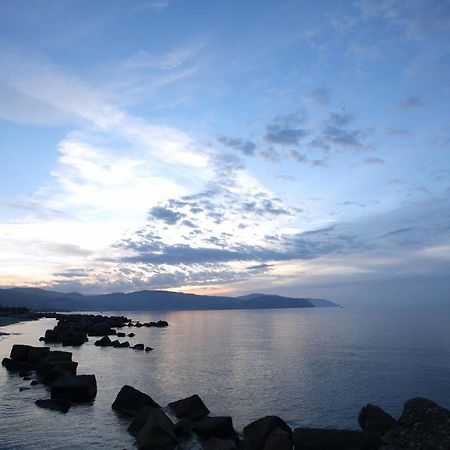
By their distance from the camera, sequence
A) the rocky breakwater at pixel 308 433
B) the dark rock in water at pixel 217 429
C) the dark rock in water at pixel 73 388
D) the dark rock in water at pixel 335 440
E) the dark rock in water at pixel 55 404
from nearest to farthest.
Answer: the rocky breakwater at pixel 308 433 → the dark rock in water at pixel 335 440 → the dark rock in water at pixel 217 429 → the dark rock in water at pixel 55 404 → the dark rock in water at pixel 73 388

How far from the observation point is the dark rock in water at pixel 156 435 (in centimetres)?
1780

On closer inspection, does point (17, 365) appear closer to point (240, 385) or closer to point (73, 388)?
point (73, 388)

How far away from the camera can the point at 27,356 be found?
123 ft

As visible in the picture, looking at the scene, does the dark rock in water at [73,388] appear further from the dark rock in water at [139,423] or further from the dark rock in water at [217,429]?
the dark rock in water at [217,429]

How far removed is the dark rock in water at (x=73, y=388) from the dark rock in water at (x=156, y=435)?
918 centimetres

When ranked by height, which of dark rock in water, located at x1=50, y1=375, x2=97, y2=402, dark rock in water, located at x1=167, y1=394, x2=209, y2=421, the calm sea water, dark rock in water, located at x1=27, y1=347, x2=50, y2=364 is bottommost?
the calm sea water

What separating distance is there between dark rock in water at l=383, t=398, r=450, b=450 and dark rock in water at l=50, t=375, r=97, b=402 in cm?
1845

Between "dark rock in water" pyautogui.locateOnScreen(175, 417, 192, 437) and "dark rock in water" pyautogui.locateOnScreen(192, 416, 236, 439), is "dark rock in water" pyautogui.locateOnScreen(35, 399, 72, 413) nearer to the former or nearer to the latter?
"dark rock in water" pyautogui.locateOnScreen(175, 417, 192, 437)

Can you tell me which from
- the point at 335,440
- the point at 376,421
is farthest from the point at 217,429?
the point at 376,421

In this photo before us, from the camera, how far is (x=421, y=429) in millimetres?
15789

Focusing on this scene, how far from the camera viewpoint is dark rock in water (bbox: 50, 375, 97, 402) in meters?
25.7

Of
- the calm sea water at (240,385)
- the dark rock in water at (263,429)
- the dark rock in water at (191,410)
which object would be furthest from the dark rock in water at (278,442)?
the dark rock in water at (191,410)

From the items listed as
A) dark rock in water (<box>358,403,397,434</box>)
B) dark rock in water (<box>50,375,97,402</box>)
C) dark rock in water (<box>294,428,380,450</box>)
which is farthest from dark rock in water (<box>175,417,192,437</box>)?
dark rock in water (<box>50,375,97,402</box>)

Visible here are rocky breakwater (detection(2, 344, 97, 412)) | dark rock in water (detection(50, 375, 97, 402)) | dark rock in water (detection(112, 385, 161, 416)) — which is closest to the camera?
dark rock in water (detection(112, 385, 161, 416))
